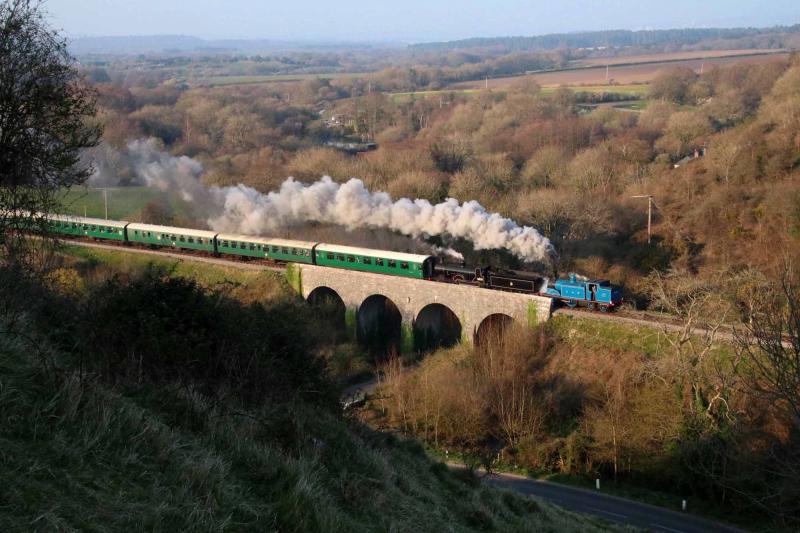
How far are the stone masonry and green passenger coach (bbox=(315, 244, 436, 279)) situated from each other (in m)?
0.38

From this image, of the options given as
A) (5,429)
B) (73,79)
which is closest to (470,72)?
(73,79)

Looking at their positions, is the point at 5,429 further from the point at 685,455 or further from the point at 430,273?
the point at 430,273

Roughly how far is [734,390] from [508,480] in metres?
7.61

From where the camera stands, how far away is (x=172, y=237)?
4184cm

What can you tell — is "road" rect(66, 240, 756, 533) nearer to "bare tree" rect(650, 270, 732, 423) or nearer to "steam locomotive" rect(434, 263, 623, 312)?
"bare tree" rect(650, 270, 732, 423)

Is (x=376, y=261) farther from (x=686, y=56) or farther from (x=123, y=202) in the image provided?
(x=686, y=56)

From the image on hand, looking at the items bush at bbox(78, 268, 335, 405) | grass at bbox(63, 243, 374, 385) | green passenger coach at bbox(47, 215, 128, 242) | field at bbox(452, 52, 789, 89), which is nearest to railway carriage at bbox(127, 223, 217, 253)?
green passenger coach at bbox(47, 215, 128, 242)

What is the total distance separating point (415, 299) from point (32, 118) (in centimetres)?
2221

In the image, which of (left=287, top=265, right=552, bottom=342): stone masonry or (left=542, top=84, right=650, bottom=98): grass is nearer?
(left=287, top=265, right=552, bottom=342): stone masonry

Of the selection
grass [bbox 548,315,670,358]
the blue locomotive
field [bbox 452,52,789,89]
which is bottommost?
grass [bbox 548,315,670,358]

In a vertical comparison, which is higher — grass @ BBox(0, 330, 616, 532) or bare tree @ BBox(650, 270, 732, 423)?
grass @ BBox(0, 330, 616, 532)

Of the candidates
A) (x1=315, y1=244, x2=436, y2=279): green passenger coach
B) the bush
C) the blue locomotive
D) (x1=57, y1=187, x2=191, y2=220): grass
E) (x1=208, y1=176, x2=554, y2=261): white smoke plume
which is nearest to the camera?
the bush

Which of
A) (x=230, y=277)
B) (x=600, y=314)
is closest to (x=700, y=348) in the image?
(x=600, y=314)

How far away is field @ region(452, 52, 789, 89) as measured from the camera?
391 ft
